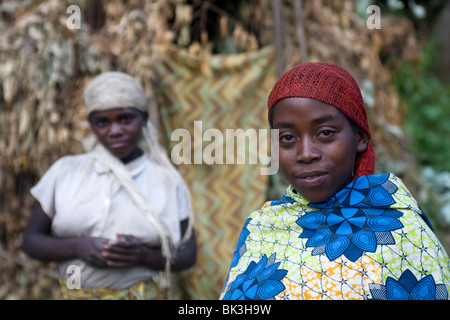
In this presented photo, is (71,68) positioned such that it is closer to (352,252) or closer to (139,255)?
(139,255)

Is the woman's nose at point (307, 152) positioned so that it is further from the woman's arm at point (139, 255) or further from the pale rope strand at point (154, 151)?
the pale rope strand at point (154, 151)

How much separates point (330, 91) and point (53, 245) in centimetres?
163

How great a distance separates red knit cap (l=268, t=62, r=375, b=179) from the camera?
153 cm

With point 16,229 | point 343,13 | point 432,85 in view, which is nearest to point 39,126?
point 16,229

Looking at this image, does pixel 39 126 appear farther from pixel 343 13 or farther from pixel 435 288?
pixel 435 288

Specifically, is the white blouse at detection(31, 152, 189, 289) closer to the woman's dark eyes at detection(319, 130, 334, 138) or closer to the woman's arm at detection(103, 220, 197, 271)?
the woman's arm at detection(103, 220, 197, 271)

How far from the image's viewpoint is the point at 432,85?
584 centimetres

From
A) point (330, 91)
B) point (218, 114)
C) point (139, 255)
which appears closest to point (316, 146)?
point (330, 91)

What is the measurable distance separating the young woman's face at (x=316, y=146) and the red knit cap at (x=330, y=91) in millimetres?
21

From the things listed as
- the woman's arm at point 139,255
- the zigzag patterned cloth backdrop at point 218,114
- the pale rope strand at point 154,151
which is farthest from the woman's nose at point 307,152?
the zigzag patterned cloth backdrop at point 218,114

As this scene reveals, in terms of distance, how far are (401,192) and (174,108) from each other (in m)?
2.62

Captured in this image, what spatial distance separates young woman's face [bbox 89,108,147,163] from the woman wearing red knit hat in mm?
1120

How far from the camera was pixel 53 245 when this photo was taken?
98.2 inches

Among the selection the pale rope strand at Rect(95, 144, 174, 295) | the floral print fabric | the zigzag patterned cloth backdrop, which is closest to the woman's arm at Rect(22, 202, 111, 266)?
the pale rope strand at Rect(95, 144, 174, 295)
